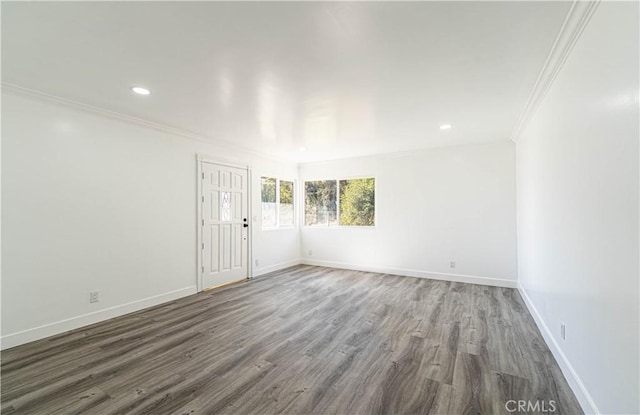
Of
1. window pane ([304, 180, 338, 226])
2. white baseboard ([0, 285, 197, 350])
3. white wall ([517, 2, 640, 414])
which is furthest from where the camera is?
window pane ([304, 180, 338, 226])

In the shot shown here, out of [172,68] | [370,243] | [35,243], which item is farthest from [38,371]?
[370,243]

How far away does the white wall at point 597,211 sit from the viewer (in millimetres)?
1280

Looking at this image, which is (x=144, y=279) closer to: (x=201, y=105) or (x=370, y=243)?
(x=201, y=105)

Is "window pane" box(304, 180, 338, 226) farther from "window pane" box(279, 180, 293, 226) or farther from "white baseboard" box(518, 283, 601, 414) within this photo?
"white baseboard" box(518, 283, 601, 414)

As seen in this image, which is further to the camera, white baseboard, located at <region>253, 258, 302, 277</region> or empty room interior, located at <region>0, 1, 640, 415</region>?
white baseboard, located at <region>253, 258, 302, 277</region>

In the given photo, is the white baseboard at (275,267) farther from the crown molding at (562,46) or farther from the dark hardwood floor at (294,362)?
the crown molding at (562,46)

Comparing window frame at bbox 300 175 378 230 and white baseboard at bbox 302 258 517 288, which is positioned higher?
window frame at bbox 300 175 378 230

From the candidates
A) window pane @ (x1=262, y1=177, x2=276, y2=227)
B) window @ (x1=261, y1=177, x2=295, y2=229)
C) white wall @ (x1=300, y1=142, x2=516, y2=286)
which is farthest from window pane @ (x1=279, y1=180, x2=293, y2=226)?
white wall @ (x1=300, y1=142, x2=516, y2=286)

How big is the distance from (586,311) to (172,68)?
3.57 m

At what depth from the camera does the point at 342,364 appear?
2.35m

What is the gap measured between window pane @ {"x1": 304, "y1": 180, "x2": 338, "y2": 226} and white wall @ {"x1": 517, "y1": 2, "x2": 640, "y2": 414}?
14.0 ft

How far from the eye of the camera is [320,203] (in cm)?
661

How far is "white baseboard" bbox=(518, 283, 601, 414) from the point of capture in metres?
1.70

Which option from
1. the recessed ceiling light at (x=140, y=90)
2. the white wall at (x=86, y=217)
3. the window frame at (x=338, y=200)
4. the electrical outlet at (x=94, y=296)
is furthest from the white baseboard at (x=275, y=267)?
the recessed ceiling light at (x=140, y=90)
